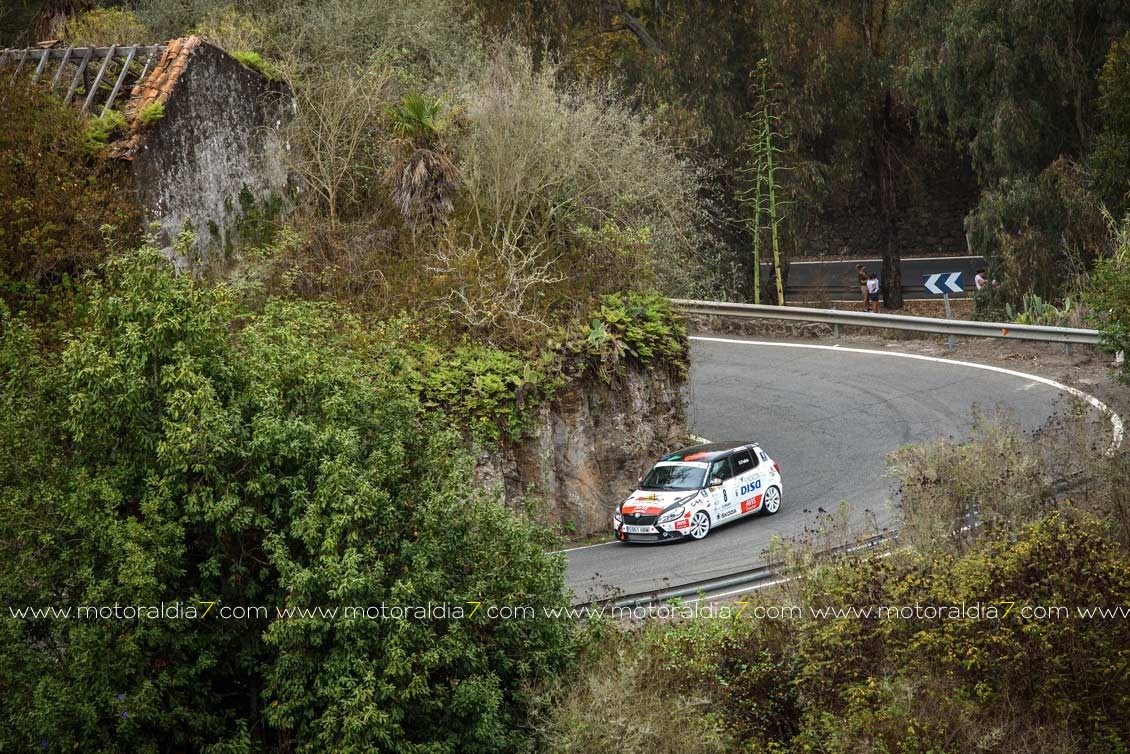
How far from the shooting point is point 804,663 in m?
11.5

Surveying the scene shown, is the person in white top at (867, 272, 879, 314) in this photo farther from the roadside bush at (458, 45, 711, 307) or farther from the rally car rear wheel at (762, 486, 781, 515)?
the rally car rear wheel at (762, 486, 781, 515)

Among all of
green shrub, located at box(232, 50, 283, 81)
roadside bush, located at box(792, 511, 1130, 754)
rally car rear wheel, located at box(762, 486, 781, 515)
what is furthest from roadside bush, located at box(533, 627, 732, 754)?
green shrub, located at box(232, 50, 283, 81)

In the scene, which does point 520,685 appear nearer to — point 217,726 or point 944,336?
point 217,726

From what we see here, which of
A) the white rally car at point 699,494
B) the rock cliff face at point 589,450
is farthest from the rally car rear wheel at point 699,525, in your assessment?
the rock cliff face at point 589,450

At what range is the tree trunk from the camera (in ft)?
131

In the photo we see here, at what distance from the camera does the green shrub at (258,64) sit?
897 inches

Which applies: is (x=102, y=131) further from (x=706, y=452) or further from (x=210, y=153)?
(x=706, y=452)

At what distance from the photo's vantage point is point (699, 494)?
19219mm

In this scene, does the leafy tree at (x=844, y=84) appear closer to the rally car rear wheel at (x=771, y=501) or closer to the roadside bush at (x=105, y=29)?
the roadside bush at (x=105, y=29)

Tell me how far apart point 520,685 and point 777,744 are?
2559 millimetres

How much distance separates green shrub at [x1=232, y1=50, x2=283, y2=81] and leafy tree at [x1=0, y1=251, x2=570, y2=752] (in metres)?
12.3

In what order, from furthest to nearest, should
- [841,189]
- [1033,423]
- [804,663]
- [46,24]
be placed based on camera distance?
[841,189] → [46,24] → [1033,423] → [804,663]

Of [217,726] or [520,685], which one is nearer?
[217,726]

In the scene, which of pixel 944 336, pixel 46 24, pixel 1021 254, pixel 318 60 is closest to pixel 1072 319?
pixel 944 336
